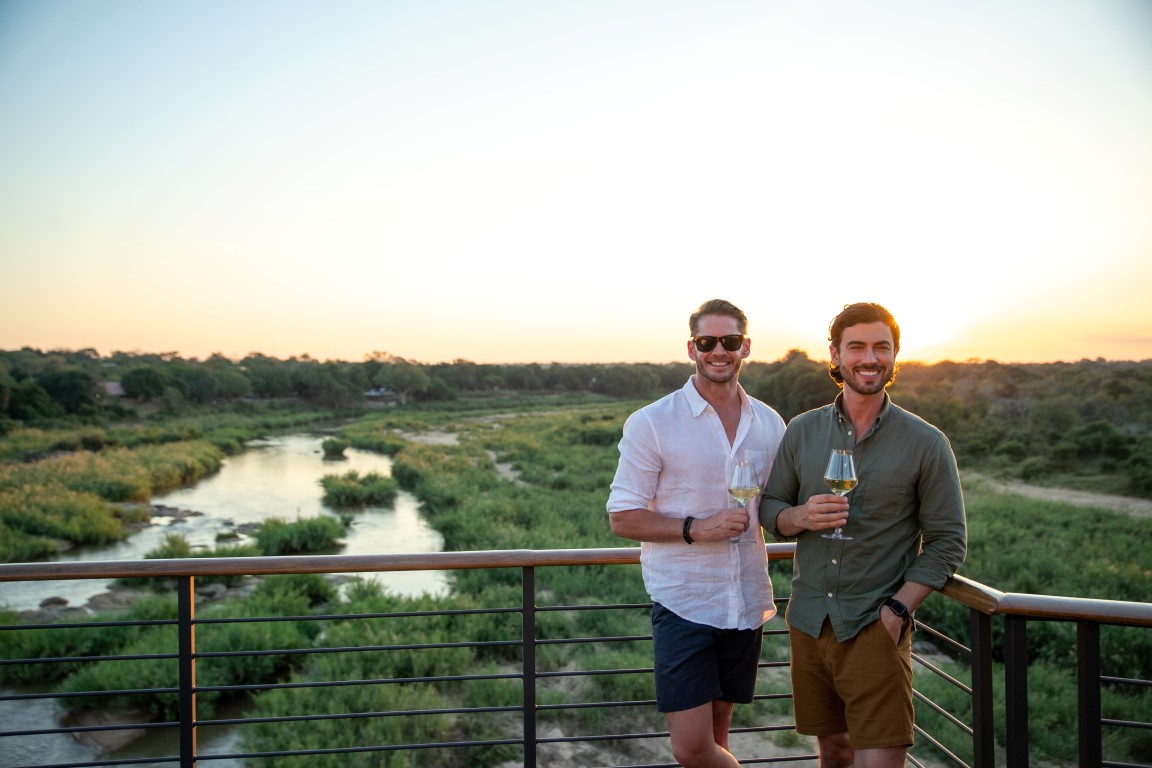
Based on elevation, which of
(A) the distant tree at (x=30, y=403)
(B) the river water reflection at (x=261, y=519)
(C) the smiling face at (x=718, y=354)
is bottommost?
(B) the river water reflection at (x=261, y=519)

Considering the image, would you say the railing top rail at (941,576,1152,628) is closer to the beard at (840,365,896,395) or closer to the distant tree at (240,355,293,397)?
the beard at (840,365,896,395)

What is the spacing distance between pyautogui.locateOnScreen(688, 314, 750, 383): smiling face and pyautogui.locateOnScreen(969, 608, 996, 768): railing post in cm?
92

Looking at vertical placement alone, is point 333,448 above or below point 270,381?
below

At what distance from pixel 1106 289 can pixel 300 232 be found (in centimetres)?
1842

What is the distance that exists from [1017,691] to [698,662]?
800 millimetres

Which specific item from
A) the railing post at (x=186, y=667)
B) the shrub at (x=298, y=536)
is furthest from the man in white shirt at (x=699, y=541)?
the shrub at (x=298, y=536)

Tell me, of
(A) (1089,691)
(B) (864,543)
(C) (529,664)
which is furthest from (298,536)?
(A) (1089,691)

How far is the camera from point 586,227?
599 inches

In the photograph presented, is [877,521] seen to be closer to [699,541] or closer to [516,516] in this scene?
[699,541]

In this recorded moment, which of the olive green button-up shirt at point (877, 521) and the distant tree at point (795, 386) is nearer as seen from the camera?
the olive green button-up shirt at point (877, 521)

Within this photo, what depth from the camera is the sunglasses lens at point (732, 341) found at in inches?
79.3

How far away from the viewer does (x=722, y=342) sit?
2016mm

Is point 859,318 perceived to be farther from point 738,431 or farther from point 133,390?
point 133,390

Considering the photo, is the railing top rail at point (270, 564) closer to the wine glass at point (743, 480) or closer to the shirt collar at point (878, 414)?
the wine glass at point (743, 480)
